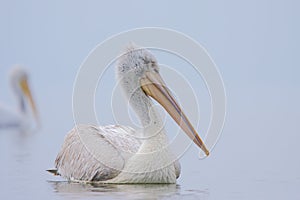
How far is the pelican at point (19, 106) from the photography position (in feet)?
63.3

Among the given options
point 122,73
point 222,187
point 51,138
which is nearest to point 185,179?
point 222,187

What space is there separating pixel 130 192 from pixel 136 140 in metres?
1.10

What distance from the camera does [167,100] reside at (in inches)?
379

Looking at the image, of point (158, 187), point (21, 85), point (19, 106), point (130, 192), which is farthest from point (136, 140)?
point (21, 85)

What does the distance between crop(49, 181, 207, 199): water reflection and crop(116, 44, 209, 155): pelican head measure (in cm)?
74

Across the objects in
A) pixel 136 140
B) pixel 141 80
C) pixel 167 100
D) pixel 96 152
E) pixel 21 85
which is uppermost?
pixel 21 85

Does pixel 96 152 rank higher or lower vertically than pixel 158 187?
higher

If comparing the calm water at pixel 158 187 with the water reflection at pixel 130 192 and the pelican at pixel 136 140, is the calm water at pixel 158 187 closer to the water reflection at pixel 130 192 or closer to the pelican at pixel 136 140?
the water reflection at pixel 130 192

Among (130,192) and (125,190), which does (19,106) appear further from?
(130,192)

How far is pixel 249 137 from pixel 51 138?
3.13 metres

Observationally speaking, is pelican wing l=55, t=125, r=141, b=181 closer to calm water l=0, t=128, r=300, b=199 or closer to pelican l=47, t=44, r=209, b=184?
pelican l=47, t=44, r=209, b=184

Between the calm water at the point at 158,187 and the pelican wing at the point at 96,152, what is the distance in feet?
0.44

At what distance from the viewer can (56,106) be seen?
25.8 meters

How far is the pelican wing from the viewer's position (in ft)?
31.4
